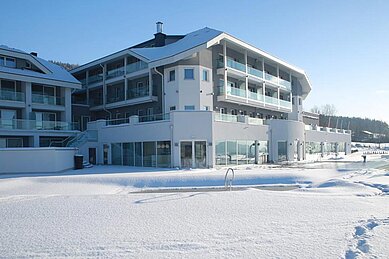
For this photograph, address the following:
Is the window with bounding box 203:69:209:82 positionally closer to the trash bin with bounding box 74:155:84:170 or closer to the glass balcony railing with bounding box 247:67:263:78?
the glass balcony railing with bounding box 247:67:263:78

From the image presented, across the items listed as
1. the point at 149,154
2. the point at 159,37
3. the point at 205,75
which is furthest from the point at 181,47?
the point at 149,154

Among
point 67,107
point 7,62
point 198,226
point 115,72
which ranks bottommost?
point 198,226

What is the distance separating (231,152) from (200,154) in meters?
3.37

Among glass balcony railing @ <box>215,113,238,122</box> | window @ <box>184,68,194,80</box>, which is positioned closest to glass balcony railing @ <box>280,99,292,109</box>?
glass balcony railing @ <box>215,113,238,122</box>

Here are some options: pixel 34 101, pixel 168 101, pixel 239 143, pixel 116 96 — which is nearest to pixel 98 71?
pixel 116 96

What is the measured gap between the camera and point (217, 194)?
11.8 m

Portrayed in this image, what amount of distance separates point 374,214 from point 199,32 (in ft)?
94.4

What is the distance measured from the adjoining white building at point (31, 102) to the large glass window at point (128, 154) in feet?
26.2

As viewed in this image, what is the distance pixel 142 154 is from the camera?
26391 mm

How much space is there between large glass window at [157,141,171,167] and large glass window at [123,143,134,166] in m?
3.24

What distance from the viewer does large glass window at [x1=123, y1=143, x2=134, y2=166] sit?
27.3 m

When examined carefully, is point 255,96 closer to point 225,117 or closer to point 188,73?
point 188,73

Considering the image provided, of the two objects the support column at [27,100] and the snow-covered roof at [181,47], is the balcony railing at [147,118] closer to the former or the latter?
the snow-covered roof at [181,47]

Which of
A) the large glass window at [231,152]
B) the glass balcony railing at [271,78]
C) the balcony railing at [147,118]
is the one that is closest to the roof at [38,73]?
the balcony railing at [147,118]
